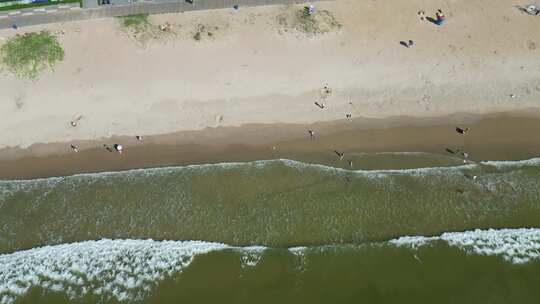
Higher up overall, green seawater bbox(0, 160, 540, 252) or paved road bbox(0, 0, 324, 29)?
paved road bbox(0, 0, 324, 29)

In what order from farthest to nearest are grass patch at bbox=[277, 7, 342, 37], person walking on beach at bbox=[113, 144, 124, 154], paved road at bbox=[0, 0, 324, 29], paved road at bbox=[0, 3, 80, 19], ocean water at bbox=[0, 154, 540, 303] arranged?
1. paved road at bbox=[0, 3, 80, 19]
2. paved road at bbox=[0, 0, 324, 29]
3. grass patch at bbox=[277, 7, 342, 37]
4. person walking on beach at bbox=[113, 144, 124, 154]
5. ocean water at bbox=[0, 154, 540, 303]

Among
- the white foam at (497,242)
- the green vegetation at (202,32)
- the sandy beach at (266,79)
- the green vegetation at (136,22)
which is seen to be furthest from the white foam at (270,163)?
the green vegetation at (136,22)

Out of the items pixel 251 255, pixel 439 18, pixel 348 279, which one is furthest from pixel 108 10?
pixel 348 279

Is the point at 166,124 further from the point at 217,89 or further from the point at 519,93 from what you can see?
the point at 519,93

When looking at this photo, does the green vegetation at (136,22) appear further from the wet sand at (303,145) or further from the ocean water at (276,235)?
the ocean water at (276,235)

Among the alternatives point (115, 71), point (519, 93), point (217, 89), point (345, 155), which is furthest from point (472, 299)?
point (115, 71)

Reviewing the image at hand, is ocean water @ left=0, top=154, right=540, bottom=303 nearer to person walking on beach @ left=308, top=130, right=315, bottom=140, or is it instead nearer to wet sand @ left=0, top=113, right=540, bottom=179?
wet sand @ left=0, top=113, right=540, bottom=179

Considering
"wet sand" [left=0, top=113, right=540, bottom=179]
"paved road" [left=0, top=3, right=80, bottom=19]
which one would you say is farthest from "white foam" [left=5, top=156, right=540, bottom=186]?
"paved road" [left=0, top=3, right=80, bottom=19]
